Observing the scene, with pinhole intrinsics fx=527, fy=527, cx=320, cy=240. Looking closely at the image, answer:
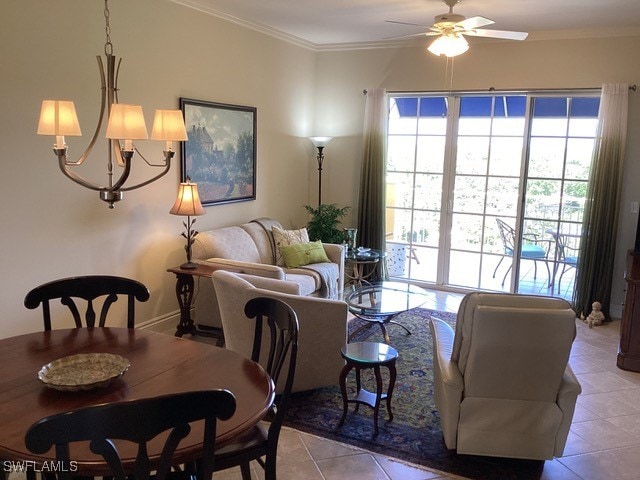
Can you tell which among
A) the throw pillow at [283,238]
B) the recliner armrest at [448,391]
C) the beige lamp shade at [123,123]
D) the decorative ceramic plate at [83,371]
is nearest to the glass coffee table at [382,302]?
the throw pillow at [283,238]

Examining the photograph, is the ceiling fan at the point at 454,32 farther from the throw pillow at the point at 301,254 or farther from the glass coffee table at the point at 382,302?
the throw pillow at the point at 301,254

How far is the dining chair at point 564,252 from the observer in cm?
566

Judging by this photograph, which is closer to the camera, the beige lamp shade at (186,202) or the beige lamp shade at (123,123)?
the beige lamp shade at (123,123)

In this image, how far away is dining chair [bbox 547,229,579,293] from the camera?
5660 millimetres

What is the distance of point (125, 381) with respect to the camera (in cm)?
189

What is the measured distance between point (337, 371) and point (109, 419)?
2.27 m

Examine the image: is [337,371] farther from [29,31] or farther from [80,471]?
[29,31]

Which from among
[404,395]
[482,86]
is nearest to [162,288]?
[404,395]

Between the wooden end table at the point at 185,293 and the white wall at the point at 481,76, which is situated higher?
the white wall at the point at 481,76

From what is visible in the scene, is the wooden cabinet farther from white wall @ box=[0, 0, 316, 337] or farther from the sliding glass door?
white wall @ box=[0, 0, 316, 337]

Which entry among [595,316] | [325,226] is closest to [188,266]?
[325,226]

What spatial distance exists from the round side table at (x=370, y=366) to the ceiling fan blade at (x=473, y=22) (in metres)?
2.30

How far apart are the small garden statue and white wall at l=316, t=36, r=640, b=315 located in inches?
14.1

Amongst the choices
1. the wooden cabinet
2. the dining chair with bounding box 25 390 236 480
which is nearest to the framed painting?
the dining chair with bounding box 25 390 236 480
